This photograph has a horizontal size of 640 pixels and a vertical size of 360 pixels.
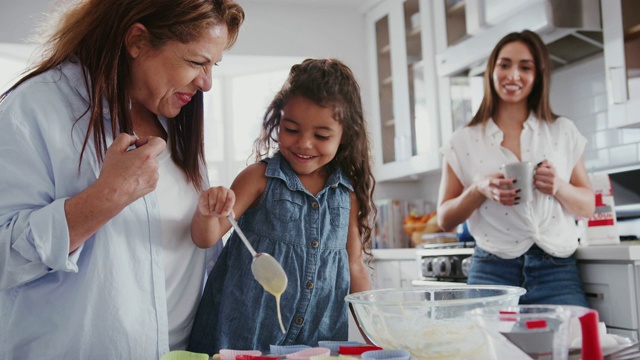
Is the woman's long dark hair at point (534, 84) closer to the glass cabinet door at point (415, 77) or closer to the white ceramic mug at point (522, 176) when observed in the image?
the white ceramic mug at point (522, 176)

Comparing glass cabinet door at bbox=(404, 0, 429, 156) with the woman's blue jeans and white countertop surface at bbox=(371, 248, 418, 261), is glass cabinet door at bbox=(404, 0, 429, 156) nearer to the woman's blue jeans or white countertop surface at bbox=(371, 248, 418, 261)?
white countertop surface at bbox=(371, 248, 418, 261)

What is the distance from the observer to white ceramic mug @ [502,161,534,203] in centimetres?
208

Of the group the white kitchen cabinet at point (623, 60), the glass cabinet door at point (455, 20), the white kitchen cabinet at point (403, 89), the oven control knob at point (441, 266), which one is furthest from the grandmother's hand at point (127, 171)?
the white kitchen cabinet at point (403, 89)

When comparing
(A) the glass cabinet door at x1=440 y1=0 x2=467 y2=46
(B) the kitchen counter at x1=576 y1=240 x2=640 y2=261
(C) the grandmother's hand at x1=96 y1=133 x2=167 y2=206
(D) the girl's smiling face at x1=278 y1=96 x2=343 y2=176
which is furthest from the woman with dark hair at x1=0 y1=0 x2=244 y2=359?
(A) the glass cabinet door at x1=440 y1=0 x2=467 y2=46

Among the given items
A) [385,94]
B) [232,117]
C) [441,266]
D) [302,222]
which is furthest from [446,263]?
[232,117]

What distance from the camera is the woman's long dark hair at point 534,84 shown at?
2.37 m

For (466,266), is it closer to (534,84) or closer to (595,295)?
(595,295)

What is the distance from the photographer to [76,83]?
4.19 feet

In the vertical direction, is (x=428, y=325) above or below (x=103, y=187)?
below

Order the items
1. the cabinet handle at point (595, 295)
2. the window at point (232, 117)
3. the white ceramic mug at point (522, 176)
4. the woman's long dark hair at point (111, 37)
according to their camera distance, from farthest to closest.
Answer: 1. the window at point (232, 117)
2. the cabinet handle at point (595, 295)
3. the white ceramic mug at point (522, 176)
4. the woman's long dark hair at point (111, 37)

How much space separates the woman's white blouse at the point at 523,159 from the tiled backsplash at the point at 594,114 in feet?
2.13

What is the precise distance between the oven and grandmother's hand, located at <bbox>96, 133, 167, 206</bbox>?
2.03 meters

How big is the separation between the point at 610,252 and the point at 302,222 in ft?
3.81

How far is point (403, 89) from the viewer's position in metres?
4.38
